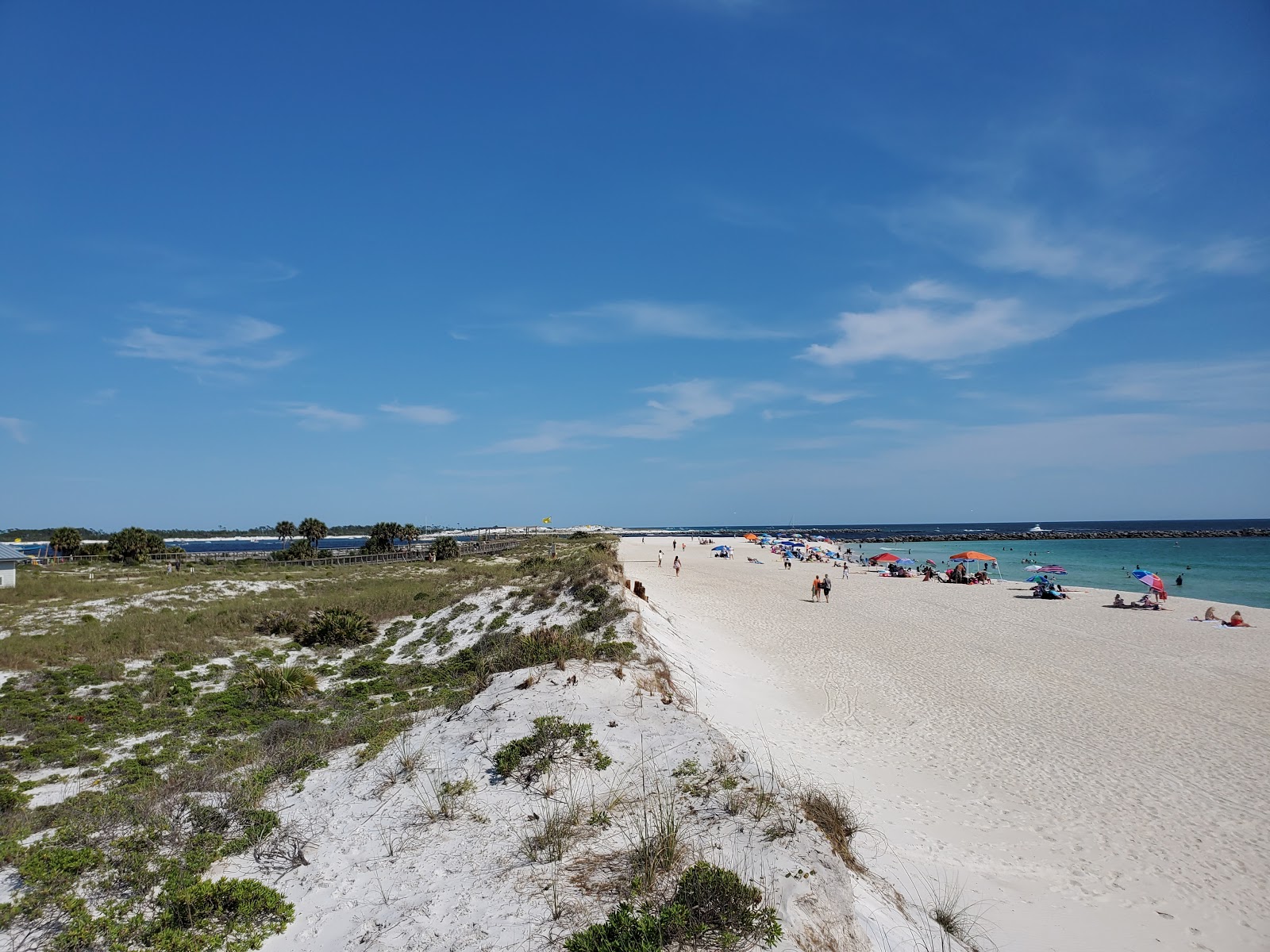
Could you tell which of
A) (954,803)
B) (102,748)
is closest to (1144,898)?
(954,803)

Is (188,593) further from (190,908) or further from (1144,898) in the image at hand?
(1144,898)

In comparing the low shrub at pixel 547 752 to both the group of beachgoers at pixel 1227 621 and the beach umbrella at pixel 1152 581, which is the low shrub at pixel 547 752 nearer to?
the group of beachgoers at pixel 1227 621

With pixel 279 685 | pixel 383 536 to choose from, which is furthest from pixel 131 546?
pixel 279 685

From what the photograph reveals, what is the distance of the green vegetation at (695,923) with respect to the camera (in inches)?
169

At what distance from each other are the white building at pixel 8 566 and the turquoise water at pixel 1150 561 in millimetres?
60820

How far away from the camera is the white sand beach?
22.7ft

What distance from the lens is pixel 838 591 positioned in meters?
35.5

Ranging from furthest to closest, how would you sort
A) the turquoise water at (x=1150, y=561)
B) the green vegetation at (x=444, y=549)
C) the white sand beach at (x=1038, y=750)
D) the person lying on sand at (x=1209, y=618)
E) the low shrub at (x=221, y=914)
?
the green vegetation at (x=444, y=549)
the turquoise water at (x=1150, y=561)
the person lying on sand at (x=1209, y=618)
the white sand beach at (x=1038, y=750)
the low shrub at (x=221, y=914)

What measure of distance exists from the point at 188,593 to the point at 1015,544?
4551 inches

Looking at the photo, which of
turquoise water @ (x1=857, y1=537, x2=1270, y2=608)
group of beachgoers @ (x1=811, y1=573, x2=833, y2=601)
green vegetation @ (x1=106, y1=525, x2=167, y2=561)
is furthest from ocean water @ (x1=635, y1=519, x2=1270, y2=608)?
green vegetation @ (x1=106, y1=525, x2=167, y2=561)

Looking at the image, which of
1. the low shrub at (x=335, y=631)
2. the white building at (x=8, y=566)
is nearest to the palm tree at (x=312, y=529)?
the white building at (x=8, y=566)

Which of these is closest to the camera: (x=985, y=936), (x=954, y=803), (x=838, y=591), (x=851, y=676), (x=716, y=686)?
(x=985, y=936)

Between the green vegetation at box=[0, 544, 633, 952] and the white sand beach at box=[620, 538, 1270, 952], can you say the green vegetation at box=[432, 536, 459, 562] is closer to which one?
the green vegetation at box=[0, 544, 633, 952]

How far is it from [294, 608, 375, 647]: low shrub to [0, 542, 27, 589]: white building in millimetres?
20844
